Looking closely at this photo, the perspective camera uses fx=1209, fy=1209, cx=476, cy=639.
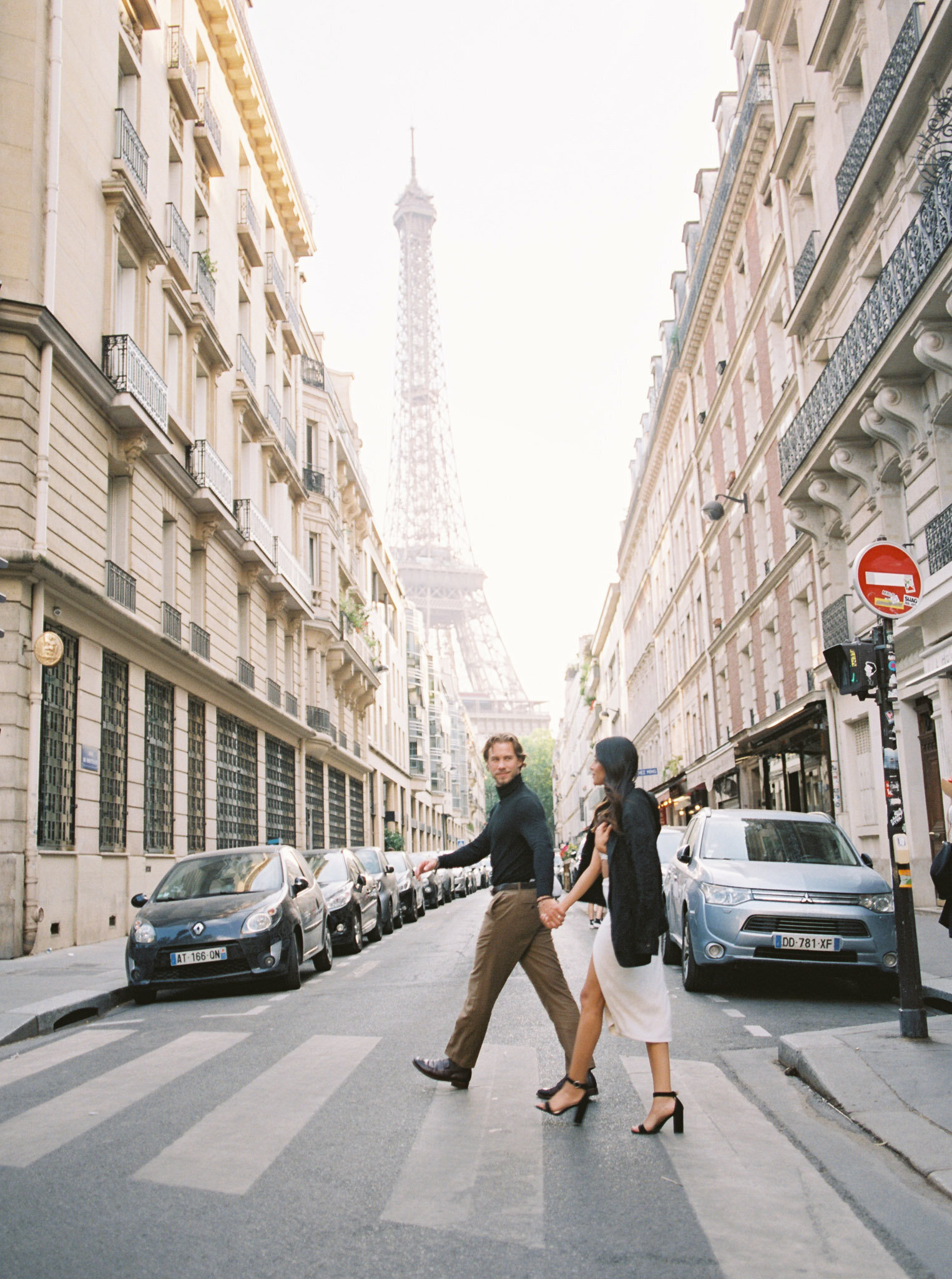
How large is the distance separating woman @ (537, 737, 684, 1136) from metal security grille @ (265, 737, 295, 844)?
→ 2487 centimetres

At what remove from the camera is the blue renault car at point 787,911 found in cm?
973

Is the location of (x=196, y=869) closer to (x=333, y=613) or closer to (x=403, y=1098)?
(x=403, y=1098)

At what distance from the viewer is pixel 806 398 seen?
20.5 m

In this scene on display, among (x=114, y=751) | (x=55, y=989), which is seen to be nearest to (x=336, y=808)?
(x=114, y=751)

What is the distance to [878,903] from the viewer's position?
9.91m

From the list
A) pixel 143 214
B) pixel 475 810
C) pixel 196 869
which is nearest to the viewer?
pixel 196 869

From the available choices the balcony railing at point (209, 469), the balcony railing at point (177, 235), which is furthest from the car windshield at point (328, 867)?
the balcony railing at point (177, 235)

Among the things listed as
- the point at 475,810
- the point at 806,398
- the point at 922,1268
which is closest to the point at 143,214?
the point at 806,398

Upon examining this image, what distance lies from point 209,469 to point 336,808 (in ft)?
65.2

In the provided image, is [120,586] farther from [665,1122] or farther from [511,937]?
[665,1122]

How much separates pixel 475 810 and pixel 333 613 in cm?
11797

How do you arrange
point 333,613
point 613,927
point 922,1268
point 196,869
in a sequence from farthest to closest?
point 333,613
point 196,869
point 613,927
point 922,1268

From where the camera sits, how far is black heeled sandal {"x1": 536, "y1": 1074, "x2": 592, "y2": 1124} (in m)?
5.54

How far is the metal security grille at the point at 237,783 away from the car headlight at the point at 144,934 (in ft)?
44.4
